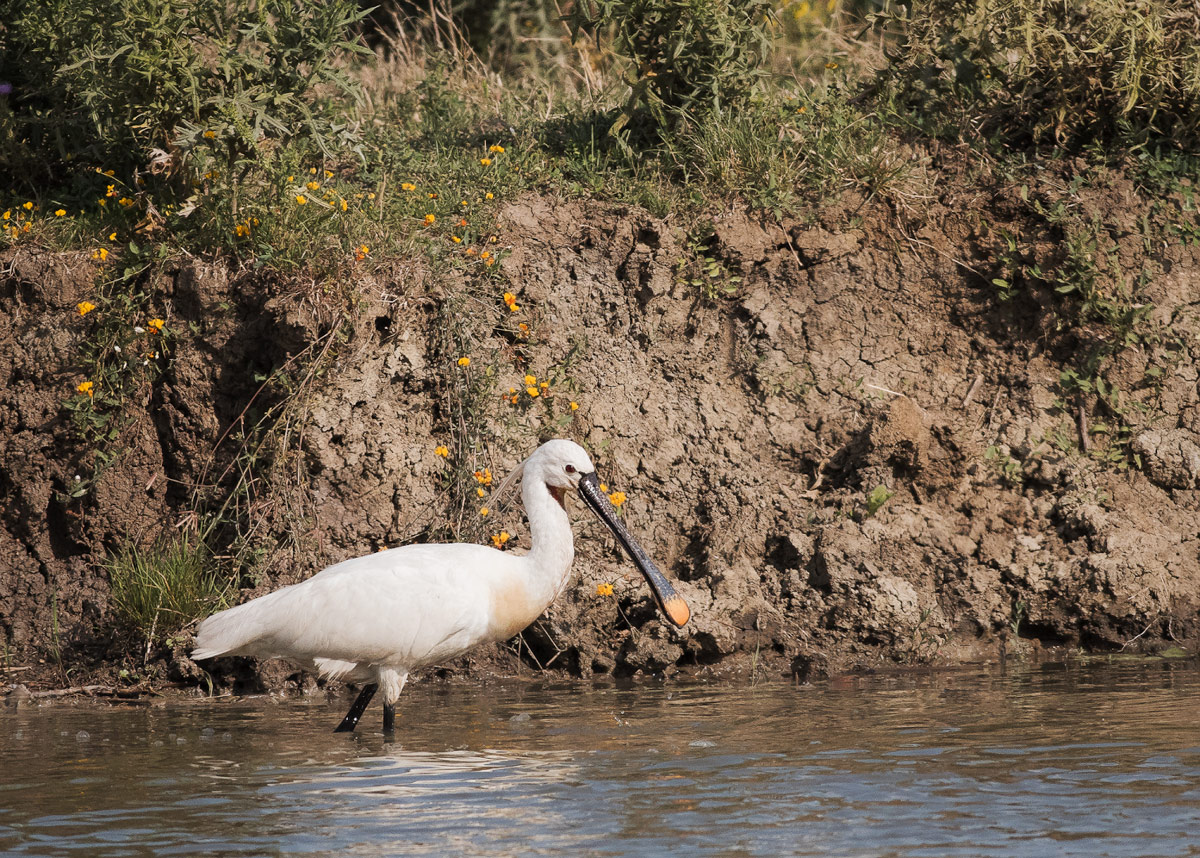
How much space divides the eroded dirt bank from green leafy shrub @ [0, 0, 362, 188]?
85cm

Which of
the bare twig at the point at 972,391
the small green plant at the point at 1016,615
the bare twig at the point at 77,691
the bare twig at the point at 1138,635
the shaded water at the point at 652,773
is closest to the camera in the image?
the shaded water at the point at 652,773

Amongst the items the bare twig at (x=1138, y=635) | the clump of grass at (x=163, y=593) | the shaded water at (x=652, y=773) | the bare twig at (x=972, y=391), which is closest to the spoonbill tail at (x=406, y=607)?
the shaded water at (x=652, y=773)

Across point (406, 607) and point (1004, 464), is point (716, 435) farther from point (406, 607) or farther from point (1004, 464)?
point (406, 607)

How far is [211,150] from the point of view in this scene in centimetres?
845

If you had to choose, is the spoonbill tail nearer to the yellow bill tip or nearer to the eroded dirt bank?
the yellow bill tip

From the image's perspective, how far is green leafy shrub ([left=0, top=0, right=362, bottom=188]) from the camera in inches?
326

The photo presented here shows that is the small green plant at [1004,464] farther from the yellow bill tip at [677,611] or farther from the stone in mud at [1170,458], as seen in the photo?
Result: the yellow bill tip at [677,611]

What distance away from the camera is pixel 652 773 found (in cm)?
557

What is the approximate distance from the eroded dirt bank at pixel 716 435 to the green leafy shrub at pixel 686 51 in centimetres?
90

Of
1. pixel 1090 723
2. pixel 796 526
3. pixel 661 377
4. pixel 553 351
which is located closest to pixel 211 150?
pixel 553 351

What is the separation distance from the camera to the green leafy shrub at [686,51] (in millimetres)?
9250

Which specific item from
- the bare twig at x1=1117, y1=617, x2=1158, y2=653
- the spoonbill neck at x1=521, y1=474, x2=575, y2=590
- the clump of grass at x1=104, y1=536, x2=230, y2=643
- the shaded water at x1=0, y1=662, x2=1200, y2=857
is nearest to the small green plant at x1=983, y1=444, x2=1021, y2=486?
the bare twig at x1=1117, y1=617, x2=1158, y2=653

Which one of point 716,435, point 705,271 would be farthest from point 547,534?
point 705,271

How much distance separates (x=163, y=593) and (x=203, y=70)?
9.88ft
